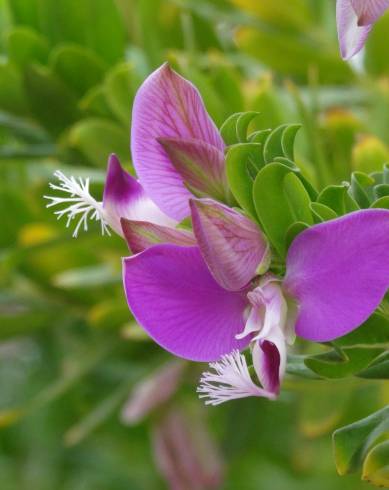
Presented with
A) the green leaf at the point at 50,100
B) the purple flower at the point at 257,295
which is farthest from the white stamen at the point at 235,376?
the green leaf at the point at 50,100

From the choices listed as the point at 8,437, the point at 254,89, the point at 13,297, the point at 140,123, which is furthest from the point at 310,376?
the point at 8,437

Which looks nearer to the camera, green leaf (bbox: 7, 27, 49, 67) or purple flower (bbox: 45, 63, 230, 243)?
purple flower (bbox: 45, 63, 230, 243)

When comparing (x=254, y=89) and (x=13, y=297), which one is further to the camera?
(x=13, y=297)

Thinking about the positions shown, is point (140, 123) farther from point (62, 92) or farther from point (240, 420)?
point (240, 420)

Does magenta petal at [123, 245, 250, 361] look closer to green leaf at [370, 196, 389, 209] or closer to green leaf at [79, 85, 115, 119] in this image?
green leaf at [370, 196, 389, 209]

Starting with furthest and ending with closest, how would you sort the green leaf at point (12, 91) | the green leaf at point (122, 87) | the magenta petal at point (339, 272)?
the green leaf at point (12, 91)
the green leaf at point (122, 87)
the magenta petal at point (339, 272)

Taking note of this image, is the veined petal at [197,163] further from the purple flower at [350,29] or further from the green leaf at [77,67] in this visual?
the green leaf at [77,67]

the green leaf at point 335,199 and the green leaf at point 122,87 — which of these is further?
the green leaf at point 122,87

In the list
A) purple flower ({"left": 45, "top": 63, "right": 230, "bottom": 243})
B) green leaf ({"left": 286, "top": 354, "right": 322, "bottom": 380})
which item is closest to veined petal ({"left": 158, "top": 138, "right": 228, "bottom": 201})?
purple flower ({"left": 45, "top": 63, "right": 230, "bottom": 243})

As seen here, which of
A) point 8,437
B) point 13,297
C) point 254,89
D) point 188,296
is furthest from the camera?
point 8,437
